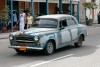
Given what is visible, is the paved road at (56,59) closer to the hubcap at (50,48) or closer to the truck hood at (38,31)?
the hubcap at (50,48)

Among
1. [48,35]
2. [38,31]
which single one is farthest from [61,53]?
[38,31]

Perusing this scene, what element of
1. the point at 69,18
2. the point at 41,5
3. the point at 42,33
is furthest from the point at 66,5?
the point at 42,33

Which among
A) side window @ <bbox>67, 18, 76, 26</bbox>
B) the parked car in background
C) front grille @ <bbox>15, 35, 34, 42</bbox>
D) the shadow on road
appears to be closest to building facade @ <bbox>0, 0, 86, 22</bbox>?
side window @ <bbox>67, 18, 76, 26</bbox>

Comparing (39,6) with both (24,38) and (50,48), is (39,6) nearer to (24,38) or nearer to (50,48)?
(50,48)

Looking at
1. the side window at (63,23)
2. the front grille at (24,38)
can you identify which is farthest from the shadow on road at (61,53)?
the side window at (63,23)

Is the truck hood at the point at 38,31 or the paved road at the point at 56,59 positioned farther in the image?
the truck hood at the point at 38,31

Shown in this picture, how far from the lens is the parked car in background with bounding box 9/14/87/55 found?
1260 cm

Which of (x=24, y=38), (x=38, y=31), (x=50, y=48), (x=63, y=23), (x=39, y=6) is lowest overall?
(x=50, y=48)

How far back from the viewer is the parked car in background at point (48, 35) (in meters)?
12.6

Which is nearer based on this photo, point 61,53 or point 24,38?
point 24,38

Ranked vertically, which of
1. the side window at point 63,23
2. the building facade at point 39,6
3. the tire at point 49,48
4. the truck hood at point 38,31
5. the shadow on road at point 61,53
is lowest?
the shadow on road at point 61,53

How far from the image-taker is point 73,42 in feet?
49.1

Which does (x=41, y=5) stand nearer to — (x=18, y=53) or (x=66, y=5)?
(x=66, y=5)

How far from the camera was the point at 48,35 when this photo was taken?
12.9 m
